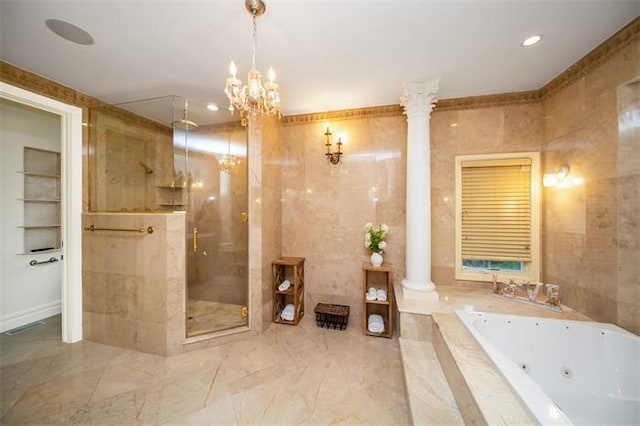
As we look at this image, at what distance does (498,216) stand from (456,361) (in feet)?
5.98

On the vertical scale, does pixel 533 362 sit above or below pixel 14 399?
above

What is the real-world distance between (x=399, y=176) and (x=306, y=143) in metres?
1.26

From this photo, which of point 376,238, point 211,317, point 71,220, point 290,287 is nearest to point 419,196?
point 376,238

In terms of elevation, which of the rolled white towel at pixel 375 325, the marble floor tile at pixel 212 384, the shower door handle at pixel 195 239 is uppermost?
the shower door handle at pixel 195 239

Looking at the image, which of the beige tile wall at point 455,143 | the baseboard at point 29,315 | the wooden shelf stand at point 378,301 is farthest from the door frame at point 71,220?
the beige tile wall at point 455,143

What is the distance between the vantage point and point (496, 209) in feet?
8.24

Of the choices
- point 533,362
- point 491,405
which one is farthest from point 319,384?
point 533,362

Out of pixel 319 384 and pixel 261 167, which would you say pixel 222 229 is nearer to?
pixel 261 167

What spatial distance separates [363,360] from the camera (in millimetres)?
2053

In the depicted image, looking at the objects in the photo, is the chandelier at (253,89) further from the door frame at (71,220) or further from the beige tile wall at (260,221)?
the door frame at (71,220)

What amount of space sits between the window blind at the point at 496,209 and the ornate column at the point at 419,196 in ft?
2.01

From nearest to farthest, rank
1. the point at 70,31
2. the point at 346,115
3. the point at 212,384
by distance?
the point at 70,31 < the point at 212,384 < the point at 346,115

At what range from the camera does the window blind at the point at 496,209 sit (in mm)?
2449

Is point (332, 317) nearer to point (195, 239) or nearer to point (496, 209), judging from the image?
point (195, 239)
